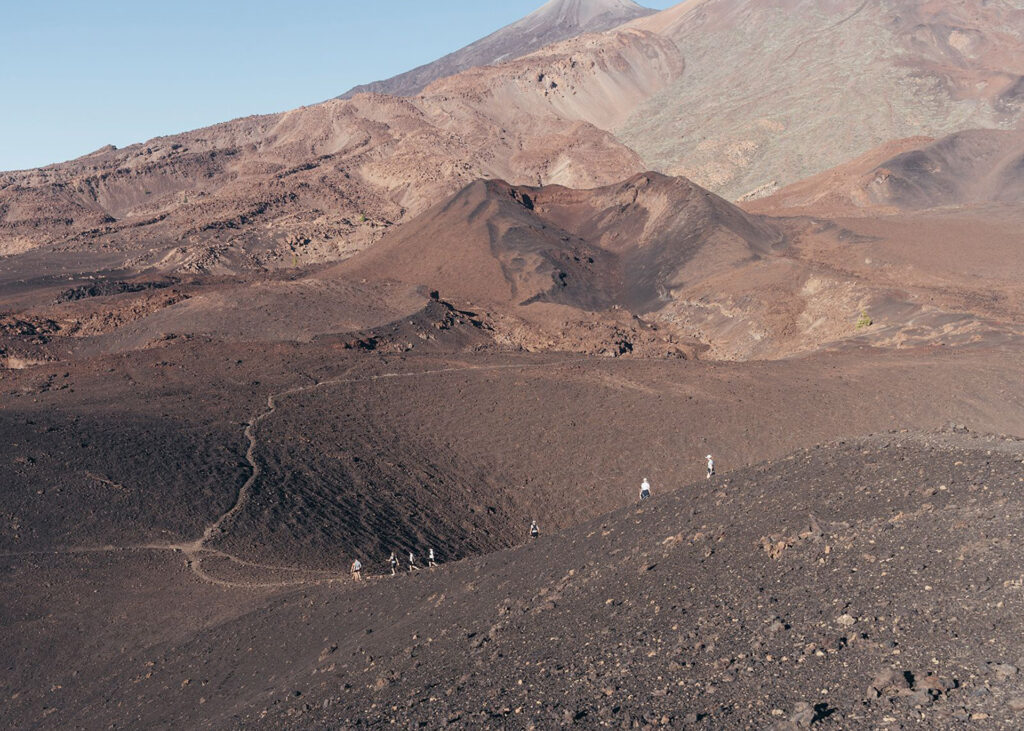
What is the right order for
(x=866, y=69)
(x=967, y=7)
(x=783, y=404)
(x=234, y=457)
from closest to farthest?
(x=234, y=457) < (x=783, y=404) < (x=866, y=69) < (x=967, y=7)

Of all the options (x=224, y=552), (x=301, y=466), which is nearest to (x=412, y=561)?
(x=224, y=552)

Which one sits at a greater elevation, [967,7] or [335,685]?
[967,7]

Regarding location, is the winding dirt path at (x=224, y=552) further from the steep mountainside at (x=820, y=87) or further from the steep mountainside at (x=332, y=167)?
the steep mountainside at (x=820, y=87)

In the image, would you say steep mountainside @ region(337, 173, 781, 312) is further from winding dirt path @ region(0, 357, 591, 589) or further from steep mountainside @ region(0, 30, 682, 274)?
winding dirt path @ region(0, 357, 591, 589)

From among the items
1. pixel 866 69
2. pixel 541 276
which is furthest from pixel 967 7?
pixel 541 276

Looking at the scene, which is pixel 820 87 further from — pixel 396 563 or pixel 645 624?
pixel 645 624

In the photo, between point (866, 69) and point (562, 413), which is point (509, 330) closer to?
point (562, 413)

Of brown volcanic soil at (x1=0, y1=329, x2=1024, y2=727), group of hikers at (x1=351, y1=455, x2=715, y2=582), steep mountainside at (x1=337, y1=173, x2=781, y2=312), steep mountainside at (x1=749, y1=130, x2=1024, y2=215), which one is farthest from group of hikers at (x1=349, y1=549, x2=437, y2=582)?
steep mountainside at (x1=749, y1=130, x2=1024, y2=215)
